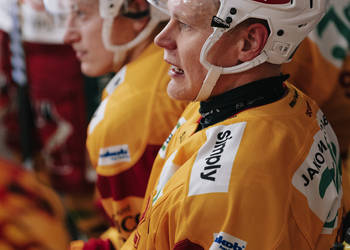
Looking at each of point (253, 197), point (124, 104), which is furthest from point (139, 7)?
point (253, 197)

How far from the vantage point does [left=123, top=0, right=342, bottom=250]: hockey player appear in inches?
42.3

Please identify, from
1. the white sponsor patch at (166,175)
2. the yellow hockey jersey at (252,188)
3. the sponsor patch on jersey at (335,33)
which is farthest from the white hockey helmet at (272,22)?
the sponsor patch on jersey at (335,33)

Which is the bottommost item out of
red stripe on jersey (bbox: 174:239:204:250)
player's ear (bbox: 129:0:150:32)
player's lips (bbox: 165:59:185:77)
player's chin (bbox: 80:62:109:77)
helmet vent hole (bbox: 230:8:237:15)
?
player's chin (bbox: 80:62:109:77)

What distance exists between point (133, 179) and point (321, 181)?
2.20 feet

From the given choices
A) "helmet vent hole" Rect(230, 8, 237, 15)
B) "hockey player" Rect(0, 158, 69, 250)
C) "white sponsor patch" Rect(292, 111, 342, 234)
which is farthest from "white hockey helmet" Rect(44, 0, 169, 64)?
"hockey player" Rect(0, 158, 69, 250)

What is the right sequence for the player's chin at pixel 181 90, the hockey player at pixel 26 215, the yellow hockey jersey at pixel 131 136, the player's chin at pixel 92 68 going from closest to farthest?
the hockey player at pixel 26 215, the player's chin at pixel 181 90, the yellow hockey jersey at pixel 131 136, the player's chin at pixel 92 68

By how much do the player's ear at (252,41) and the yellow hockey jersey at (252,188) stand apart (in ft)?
0.42

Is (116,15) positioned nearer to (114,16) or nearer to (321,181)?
(114,16)

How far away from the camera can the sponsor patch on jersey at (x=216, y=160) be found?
1.09 m

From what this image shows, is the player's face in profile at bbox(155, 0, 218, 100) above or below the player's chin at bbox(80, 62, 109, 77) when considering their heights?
above

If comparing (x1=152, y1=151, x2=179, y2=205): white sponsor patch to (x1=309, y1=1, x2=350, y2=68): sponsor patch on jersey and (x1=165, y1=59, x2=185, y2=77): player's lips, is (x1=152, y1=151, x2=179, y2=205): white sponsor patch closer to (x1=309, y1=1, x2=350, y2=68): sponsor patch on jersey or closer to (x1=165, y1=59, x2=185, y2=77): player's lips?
(x1=165, y1=59, x2=185, y2=77): player's lips

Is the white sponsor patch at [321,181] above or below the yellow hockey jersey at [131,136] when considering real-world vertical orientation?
above

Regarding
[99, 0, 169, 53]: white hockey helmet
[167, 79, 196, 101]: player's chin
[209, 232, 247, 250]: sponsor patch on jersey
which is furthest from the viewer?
[99, 0, 169, 53]: white hockey helmet

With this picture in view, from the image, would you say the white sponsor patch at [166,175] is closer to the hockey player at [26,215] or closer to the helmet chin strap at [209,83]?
the helmet chin strap at [209,83]
